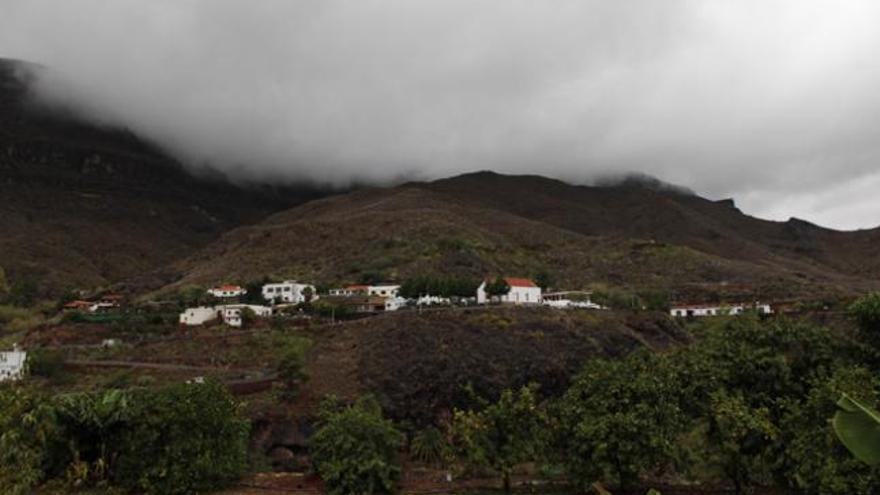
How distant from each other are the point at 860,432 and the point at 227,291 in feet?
271

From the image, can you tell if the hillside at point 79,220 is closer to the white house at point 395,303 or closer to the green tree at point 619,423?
the white house at point 395,303

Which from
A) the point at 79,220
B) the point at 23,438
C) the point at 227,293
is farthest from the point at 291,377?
the point at 79,220

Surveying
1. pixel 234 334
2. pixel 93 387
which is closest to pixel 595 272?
pixel 234 334

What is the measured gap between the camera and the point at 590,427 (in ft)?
A: 59.5

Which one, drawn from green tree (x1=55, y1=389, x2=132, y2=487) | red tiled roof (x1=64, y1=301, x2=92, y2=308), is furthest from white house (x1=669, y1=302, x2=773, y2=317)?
red tiled roof (x1=64, y1=301, x2=92, y2=308)

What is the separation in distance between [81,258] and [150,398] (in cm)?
11884

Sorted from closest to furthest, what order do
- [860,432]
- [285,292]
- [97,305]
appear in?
[860,432]
[285,292]
[97,305]

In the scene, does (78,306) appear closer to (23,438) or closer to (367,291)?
(367,291)

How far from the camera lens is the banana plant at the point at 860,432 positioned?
6.62 m

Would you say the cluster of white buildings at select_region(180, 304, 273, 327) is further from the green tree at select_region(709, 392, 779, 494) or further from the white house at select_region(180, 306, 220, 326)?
the green tree at select_region(709, 392, 779, 494)

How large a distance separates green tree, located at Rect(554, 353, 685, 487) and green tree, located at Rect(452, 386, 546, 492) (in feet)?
2.57

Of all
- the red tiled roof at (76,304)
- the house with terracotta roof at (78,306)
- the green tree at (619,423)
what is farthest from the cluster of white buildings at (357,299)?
the green tree at (619,423)

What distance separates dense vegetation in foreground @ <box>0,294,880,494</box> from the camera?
17688mm

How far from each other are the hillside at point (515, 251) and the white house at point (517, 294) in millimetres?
14789
